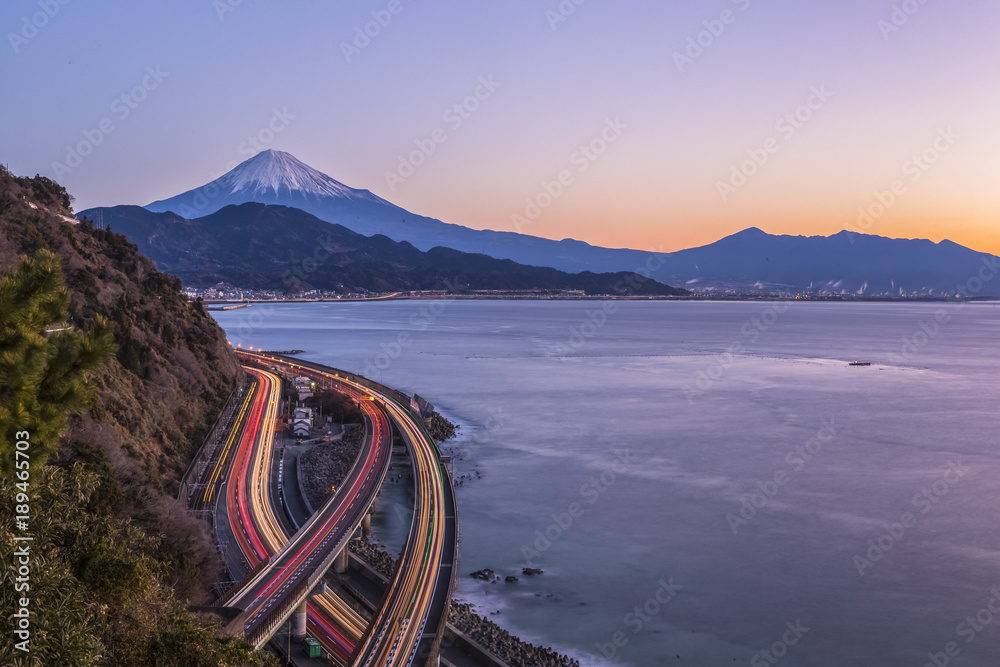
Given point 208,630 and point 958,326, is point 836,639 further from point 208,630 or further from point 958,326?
point 958,326

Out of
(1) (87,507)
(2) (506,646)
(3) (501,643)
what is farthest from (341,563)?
(1) (87,507)

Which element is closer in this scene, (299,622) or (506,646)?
(299,622)

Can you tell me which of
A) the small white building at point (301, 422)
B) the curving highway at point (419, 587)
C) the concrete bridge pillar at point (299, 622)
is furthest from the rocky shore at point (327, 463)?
the concrete bridge pillar at point (299, 622)

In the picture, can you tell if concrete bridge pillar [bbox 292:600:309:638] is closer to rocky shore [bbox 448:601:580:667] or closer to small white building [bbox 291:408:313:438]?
rocky shore [bbox 448:601:580:667]

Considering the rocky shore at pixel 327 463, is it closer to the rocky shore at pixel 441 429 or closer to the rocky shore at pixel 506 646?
the rocky shore at pixel 441 429

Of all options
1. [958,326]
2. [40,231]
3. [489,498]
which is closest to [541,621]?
[489,498]

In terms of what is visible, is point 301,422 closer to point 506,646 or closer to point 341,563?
point 341,563
